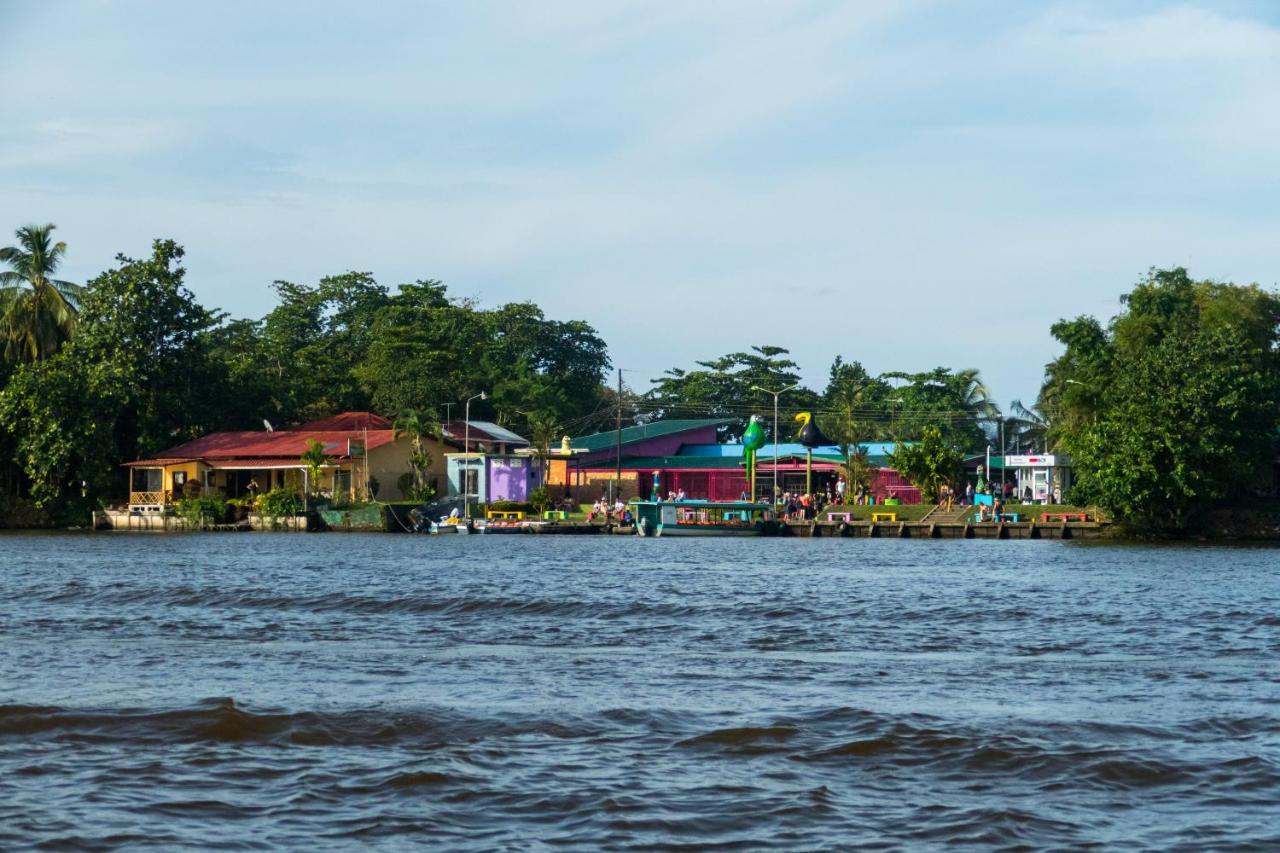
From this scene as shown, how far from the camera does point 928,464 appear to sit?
59875 millimetres

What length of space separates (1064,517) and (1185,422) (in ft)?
23.8

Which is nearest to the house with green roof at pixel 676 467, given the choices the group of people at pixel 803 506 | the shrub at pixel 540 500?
the shrub at pixel 540 500

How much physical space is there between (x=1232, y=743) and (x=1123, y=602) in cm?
1338

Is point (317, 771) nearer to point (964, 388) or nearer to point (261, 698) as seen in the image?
point (261, 698)

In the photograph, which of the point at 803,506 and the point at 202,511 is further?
the point at 803,506

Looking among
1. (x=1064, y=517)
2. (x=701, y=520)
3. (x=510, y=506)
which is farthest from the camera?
(x=510, y=506)

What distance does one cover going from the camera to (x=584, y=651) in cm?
1591

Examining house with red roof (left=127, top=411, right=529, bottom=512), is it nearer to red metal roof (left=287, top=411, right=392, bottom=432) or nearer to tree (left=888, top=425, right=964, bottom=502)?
red metal roof (left=287, top=411, right=392, bottom=432)


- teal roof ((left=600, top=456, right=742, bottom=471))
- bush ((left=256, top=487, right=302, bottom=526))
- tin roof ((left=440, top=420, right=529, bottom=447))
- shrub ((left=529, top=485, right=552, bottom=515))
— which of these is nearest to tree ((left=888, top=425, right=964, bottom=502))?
teal roof ((left=600, top=456, right=742, bottom=471))

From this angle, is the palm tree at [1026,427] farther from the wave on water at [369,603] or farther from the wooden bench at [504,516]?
the wave on water at [369,603]

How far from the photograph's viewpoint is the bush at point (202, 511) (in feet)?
193

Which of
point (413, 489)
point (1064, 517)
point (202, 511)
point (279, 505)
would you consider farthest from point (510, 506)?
point (1064, 517)

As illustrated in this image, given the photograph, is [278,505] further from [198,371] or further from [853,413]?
[853,413]

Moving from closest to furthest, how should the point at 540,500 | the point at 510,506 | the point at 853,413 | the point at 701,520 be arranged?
the point at 701,520 < the point at 510,506 < the point at 540,500 < the point at 853,413
